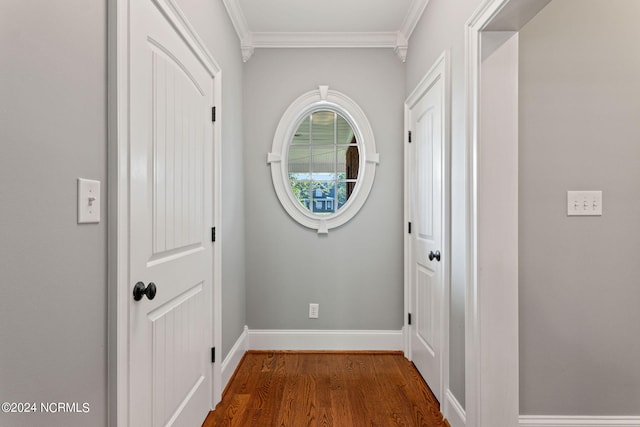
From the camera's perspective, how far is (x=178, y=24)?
5.01 feet

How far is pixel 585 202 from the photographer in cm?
166

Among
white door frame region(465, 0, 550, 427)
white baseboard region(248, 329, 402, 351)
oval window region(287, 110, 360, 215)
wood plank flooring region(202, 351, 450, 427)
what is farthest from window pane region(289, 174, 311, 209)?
white door frame region(465, 0, 550, 427)

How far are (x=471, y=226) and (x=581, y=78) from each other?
0.88m

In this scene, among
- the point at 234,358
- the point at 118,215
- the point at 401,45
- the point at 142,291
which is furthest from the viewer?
the point at 401,45

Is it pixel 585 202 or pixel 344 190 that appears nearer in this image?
pixel 585 202

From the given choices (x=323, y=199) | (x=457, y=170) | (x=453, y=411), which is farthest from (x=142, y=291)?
(x=323, y=199)

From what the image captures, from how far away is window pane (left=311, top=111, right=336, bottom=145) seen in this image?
3.07 metres

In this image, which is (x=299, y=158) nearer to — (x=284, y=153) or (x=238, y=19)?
(x=284, y=153)

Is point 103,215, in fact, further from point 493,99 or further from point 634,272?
point 634,272

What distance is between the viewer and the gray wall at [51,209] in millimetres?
712

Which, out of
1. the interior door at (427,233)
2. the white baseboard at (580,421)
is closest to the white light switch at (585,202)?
the interior door at (427,233)

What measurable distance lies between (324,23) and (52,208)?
2.50m

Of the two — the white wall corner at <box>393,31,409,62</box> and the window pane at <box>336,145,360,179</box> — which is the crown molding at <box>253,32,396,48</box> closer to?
the white wall corner at <box>393,31,409,62</box>

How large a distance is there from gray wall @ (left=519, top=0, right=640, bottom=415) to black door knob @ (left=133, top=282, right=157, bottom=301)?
1.60 m
